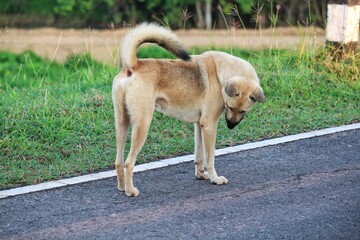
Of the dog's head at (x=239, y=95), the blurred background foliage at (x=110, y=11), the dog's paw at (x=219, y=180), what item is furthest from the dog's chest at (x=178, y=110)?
the blurred background foliage at (x=110, y=11)

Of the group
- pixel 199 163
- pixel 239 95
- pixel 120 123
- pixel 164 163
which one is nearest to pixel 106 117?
pixel 164 163

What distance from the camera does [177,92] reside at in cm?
589

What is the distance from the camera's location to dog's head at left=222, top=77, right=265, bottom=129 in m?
5.79

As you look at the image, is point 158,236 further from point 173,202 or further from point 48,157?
point 48,157

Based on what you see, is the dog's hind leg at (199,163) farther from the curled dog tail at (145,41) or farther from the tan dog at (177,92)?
the curled dog tail at (145,41)

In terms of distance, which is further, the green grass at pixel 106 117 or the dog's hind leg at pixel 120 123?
the green grass at pixel 106 117

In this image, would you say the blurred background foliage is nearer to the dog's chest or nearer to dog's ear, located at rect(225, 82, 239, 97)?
the dog's chest

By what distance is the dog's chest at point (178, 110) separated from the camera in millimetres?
5895

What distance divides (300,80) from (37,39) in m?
11.7

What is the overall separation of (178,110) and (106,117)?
179 cm

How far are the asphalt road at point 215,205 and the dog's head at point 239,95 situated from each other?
0.57 meters

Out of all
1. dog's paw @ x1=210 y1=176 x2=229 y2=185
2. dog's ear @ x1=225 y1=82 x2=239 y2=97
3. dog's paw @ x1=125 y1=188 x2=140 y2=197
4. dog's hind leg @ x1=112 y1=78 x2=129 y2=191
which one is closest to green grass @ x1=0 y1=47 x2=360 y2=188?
dog's hind leg @ x1=112 y1=78 x2=129 y2=191

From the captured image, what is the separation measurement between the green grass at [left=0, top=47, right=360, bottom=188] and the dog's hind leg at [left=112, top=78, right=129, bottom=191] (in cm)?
60

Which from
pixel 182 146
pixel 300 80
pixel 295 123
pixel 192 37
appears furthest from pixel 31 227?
pixel 192 37
